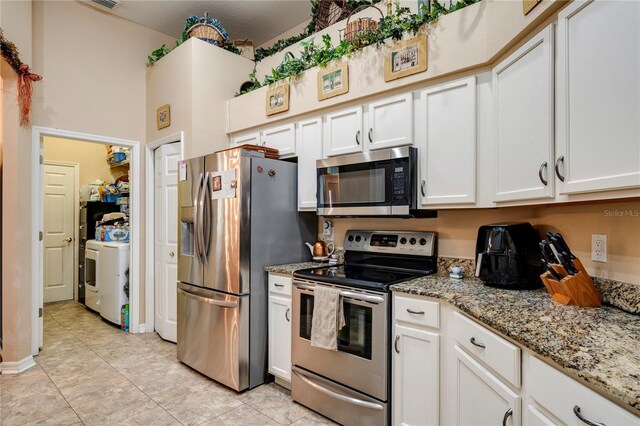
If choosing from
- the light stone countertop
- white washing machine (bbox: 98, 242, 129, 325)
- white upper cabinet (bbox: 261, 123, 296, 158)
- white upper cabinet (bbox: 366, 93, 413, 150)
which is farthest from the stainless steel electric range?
white washing machine (bbox: 98, 242, 129, 325)

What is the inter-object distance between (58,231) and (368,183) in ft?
16.9

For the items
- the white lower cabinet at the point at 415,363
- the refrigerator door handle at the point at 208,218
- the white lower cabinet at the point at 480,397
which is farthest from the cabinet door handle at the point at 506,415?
the refrigerator door handle at the point at 208,218

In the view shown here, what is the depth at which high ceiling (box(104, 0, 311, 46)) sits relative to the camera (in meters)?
3.43

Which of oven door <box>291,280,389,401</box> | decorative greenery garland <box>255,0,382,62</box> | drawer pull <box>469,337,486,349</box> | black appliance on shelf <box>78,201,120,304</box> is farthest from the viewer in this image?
black appliance on shelf <box>78,201,120,304</box>

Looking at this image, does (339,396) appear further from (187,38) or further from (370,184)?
(187,38)

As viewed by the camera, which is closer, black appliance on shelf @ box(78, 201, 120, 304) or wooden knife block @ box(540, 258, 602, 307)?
wooden knife block @ box(540, 258, 602, 307)

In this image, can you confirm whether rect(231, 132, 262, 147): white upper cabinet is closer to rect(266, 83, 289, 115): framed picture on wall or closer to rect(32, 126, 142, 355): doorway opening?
rect(266, 83, 289, 115): framed picture on wall

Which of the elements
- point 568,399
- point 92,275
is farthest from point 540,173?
point 92,275

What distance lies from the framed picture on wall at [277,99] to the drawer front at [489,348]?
7.11 feet

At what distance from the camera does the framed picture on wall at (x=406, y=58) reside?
2.18 metres

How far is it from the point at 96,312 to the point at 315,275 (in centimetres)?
382

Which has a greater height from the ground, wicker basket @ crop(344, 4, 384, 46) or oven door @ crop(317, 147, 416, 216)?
wicker basket @ crop(344, 4, 384, 46)

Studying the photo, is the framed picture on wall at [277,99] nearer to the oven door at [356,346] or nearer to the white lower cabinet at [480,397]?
the oven door at [356,346]

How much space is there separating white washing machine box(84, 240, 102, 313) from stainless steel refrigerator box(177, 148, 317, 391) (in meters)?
2.17
